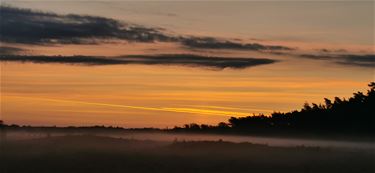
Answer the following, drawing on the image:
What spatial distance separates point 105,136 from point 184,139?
11.7 m

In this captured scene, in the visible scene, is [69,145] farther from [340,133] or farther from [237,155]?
[340,133]

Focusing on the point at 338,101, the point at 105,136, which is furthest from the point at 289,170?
the point at 338,101

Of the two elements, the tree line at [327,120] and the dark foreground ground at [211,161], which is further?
the tree line at [327,120]

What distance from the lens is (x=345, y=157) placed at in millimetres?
58500

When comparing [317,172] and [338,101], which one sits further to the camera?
[338,101]

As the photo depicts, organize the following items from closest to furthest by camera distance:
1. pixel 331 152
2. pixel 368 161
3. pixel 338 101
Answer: pixel 368 161
pixel 331 152
pixel 338 101

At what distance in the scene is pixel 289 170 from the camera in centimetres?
4988

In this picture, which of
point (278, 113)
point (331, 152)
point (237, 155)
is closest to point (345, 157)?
point (331, 152)

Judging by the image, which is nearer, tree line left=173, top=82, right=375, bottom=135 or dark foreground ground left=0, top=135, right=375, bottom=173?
dark foreground ground left=0, top=135, right=375, bottom=173

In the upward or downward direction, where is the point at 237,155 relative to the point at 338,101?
downward

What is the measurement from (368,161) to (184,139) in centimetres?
3727

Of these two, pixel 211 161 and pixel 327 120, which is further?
pixel 327 120

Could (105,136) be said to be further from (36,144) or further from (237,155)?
(237,155)

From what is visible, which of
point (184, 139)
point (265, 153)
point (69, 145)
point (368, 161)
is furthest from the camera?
point (184, 139)
